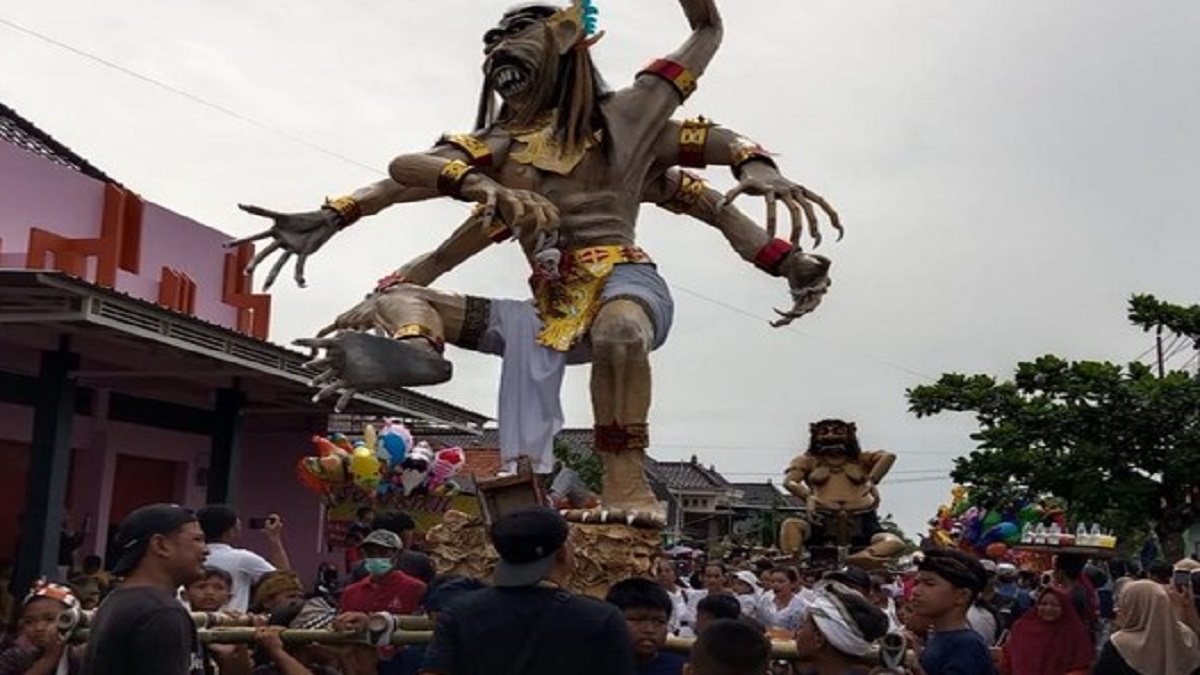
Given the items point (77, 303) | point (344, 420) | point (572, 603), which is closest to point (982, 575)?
point (572, 603)

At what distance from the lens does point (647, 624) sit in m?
4.01

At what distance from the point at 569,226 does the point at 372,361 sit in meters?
0.90

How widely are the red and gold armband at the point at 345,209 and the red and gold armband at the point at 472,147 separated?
42cm

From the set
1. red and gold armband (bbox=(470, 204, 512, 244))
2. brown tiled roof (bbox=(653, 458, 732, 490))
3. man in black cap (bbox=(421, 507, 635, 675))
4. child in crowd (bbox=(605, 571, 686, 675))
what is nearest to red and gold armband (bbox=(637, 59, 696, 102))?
red and gold armband (bbox=(470, 204, 512, 244))

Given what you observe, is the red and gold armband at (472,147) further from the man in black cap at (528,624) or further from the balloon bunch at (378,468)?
the balloon bunch at (378,468)

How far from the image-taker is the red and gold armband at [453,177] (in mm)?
4641

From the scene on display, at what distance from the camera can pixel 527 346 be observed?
4.97 meters

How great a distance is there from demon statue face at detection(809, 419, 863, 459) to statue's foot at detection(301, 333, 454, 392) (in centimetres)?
452

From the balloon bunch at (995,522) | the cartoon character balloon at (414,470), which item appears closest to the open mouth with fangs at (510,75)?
the balloon bunch at (995,522)

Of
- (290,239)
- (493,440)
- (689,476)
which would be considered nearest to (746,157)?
(290,239)

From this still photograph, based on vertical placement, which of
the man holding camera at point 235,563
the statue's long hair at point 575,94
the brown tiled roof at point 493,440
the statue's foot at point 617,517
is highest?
the brown tiled roof at point 493,440

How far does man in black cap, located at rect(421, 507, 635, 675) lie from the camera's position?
3166 millimetres

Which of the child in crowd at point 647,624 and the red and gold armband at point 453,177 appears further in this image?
the red and gold armband at point 453,177

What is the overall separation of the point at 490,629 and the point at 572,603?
196mm
